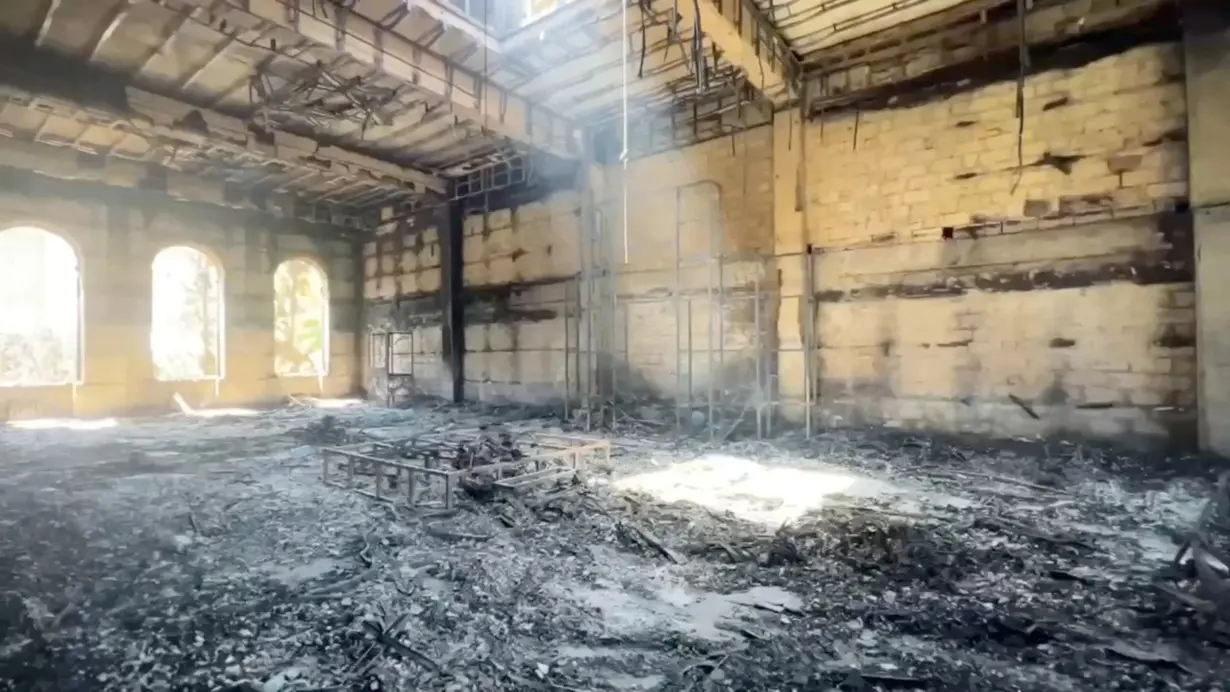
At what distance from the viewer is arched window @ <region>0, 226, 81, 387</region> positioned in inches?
779

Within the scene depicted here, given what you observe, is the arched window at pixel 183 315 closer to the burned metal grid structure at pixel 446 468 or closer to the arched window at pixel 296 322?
the arched window at pixel 296 322

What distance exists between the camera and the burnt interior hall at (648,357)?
3.32 metres

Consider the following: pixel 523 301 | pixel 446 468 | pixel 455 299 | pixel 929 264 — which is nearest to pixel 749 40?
pixel 929 264

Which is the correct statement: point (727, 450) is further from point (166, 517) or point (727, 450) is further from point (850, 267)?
point (166, 517)

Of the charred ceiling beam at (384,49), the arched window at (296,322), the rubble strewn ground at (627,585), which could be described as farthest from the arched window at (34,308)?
the rubble strewn ground at (627,585)

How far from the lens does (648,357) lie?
1162cm

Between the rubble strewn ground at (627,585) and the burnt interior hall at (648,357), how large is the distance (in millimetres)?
35

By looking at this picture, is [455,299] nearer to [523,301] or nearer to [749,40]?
[523,301]

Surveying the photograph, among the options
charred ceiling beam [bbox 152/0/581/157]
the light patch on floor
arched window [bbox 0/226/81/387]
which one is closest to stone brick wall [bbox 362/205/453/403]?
charred ceiling beam [bbox 152/0/581/157]

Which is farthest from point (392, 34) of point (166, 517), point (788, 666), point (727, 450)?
point (788, 666)

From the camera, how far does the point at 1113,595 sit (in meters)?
3.66

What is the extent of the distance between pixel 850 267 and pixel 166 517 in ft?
28.9

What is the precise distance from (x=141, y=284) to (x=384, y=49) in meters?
9.58

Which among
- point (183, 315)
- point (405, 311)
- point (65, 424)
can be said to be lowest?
point (65, 424)
